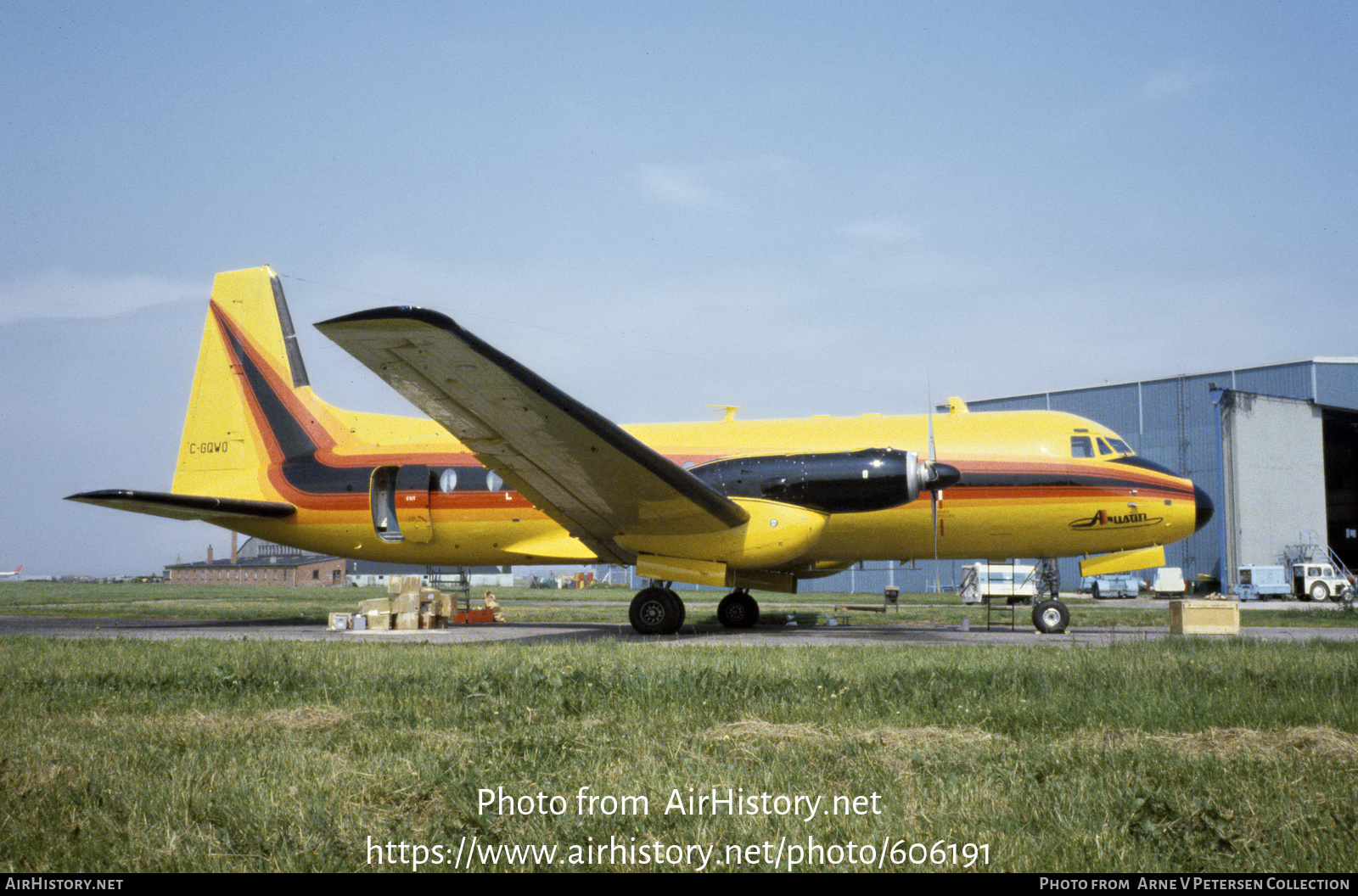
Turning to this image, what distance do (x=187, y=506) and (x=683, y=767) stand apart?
17.1 meters

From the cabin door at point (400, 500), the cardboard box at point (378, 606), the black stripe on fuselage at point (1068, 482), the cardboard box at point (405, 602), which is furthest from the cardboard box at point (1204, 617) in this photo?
the cardboard box at point (378, 606)

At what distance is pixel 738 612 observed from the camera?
19.8 metres

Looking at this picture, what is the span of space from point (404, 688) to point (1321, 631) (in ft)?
61.7

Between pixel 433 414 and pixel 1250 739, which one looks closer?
pixel 1250 739

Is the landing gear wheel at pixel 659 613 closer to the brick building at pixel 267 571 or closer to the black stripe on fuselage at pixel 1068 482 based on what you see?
the black stripe on fuselage at pixel 1068 482

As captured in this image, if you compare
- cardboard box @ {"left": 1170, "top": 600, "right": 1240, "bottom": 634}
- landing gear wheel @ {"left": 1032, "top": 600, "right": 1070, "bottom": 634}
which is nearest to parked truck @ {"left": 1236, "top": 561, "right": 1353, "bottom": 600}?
landing gear wheel @ {"left": 1032, "top": 600, "right": 1070, "bottom": 634}

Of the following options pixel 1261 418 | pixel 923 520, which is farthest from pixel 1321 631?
pixel 1261 418

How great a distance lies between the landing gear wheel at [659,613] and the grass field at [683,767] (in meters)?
7.38

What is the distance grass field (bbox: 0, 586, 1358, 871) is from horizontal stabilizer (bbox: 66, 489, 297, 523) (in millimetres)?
9592

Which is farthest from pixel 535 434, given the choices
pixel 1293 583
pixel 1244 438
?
pixel 1293 583

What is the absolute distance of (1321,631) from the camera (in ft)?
61.3

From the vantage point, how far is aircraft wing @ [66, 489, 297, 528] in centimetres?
1755

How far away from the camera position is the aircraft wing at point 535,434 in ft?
37.8
